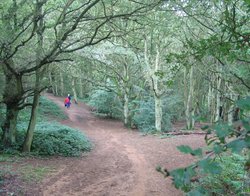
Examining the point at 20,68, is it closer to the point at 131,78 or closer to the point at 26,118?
the point at 26,118

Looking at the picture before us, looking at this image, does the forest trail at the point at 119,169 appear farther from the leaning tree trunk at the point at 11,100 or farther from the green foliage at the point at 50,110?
the green foliage at the point at 50,110

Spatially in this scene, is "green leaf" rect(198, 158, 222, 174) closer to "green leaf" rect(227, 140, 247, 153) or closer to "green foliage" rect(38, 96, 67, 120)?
"green leaf" rect(227, 140, 247, 153)

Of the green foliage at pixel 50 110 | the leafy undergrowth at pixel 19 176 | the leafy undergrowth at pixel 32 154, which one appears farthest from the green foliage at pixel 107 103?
the leafy undergrowth at pixel 19 176

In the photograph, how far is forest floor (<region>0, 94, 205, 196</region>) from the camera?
8.62m

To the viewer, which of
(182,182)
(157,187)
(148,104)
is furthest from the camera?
(148,104)

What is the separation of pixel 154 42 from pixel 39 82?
1123 cm

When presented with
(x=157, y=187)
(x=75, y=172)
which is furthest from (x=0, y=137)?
(x=157, y=187)

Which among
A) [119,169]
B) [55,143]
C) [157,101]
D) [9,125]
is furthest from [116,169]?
[157,101]

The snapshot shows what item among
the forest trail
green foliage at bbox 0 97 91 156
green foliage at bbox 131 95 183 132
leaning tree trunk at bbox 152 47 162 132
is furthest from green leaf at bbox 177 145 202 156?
green foliage at bbox 131 95 183 132

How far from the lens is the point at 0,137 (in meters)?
13.6

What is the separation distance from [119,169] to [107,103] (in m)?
18.4

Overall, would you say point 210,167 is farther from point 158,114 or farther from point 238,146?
point 158,114

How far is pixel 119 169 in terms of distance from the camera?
11.3 metres

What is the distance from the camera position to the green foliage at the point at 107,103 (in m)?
28.7
